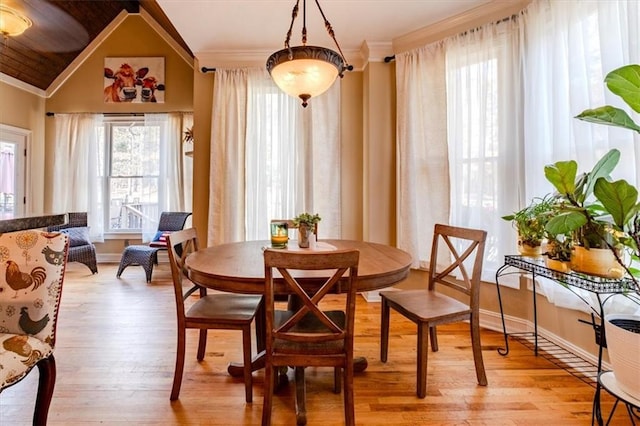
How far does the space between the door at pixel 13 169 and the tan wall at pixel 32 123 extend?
0.24ft

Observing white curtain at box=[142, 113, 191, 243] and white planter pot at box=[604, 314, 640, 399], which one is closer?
white planter pot at box=[604, 314, 640, 399]

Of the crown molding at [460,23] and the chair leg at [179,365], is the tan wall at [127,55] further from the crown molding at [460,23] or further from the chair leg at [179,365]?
the chair leg at [179,365]

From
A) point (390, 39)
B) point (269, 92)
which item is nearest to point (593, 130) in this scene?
point (390, 39)

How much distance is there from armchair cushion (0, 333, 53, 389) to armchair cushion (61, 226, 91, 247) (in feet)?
12.3

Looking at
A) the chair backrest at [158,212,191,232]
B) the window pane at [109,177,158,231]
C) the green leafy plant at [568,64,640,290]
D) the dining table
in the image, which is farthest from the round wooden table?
the window pane at [109,177,158,231]

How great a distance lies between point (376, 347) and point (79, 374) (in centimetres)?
194

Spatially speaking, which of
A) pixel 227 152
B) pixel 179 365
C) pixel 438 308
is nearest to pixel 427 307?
pixel 438 308

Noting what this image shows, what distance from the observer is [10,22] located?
3.28 metres

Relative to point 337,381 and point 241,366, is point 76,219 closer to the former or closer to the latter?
point 241,366

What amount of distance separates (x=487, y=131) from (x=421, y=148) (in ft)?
2.01

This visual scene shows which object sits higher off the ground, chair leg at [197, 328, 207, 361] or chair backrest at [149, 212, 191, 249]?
chair backrest at [149, 212, 191, 249]

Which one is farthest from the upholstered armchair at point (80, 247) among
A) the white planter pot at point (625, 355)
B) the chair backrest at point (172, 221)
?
the white planter pot at point (625, 355)

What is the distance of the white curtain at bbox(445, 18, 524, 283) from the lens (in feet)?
8.45

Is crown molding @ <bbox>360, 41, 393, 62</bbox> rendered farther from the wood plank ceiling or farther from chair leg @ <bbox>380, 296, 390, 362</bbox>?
the wood plank ceiling
